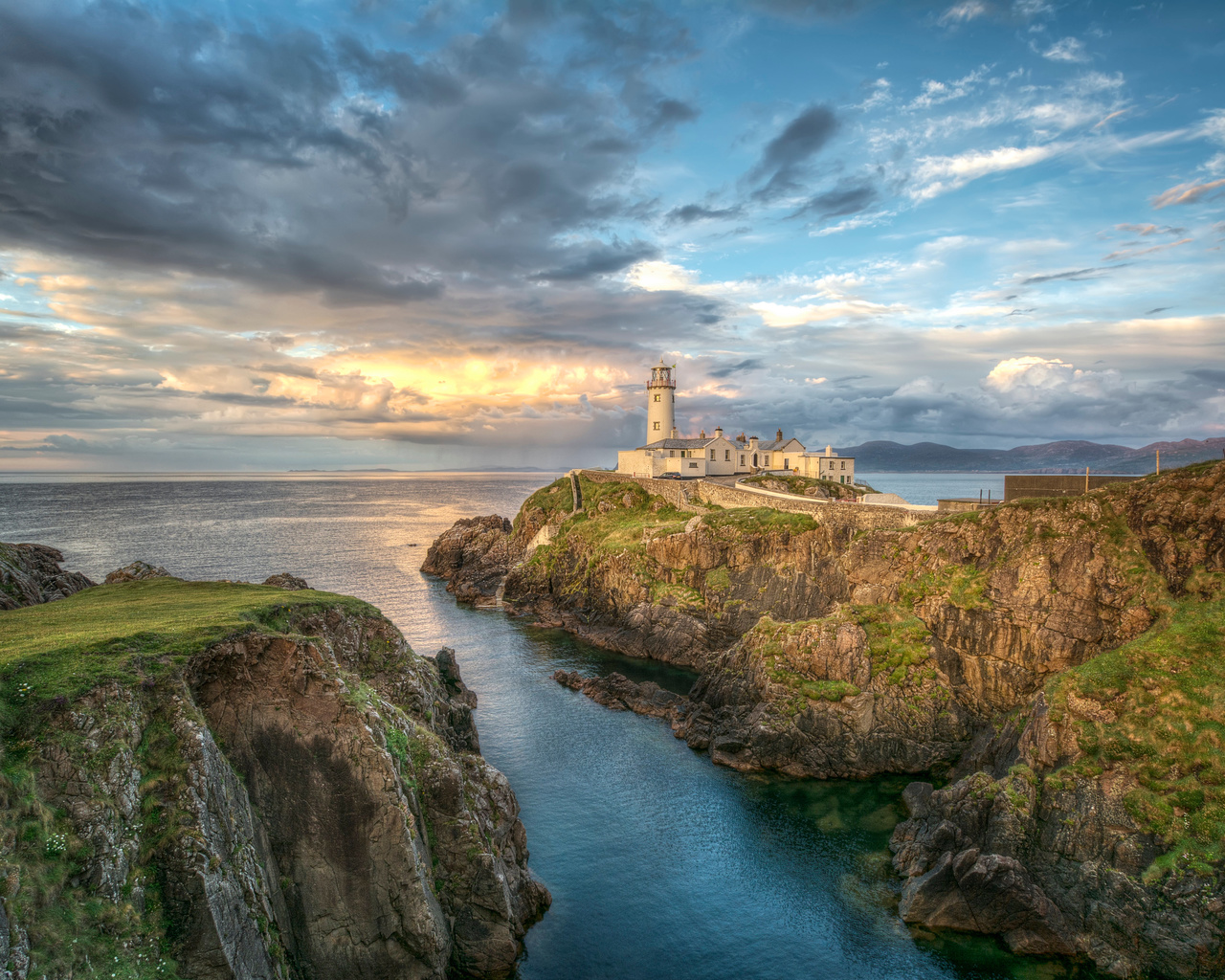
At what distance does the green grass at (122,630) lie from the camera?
15.9 metres

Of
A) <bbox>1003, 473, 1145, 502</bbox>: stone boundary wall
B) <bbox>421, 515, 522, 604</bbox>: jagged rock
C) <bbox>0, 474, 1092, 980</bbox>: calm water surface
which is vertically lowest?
<bbox>0, 474, 1092, 980</bbox>: calm water surface

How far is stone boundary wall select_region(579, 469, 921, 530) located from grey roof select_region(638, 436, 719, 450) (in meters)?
6.25

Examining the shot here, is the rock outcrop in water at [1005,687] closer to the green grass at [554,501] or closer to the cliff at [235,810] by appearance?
the cliff at [235,810]

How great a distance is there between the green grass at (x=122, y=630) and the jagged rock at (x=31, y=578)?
803cm

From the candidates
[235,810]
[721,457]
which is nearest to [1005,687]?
[235,810]

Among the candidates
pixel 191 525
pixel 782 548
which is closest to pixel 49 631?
pixel 782 548

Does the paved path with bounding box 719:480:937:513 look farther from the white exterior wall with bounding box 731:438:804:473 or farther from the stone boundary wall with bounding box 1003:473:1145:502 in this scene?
the white exterior wall with bounding box 731:438:804:473

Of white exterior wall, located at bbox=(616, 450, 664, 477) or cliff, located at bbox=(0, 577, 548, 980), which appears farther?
white exterior wall, located at bbox=(616, 450, 664, 477)

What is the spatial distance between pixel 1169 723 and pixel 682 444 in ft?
217

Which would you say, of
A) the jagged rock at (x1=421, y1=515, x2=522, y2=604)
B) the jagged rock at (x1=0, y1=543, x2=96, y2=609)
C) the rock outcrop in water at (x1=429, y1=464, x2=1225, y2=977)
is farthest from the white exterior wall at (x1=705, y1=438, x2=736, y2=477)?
the jagged rock at (x1=0, y1=543, x2=96, y2=609)

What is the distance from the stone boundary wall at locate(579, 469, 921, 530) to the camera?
48.7 m

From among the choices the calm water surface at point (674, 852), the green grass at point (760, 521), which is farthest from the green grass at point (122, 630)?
the green grass at point (760, 521)

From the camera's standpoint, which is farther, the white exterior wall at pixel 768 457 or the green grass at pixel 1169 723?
the white exterior wall at pixel 768 457

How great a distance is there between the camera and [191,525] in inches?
5064
